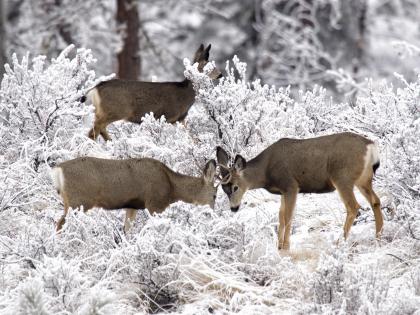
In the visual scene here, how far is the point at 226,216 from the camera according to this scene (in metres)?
7.70

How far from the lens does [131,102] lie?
407 inches

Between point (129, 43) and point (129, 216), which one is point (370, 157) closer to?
point (129, 216)

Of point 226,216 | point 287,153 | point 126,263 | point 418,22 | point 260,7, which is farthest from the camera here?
point 418,22

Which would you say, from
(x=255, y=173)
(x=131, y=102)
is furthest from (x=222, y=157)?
(x=131, y=102)

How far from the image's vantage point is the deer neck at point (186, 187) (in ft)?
27.4

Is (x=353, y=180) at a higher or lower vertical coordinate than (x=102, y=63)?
higher

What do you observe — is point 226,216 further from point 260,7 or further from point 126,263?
point 260,7

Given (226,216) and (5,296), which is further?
(226,216)

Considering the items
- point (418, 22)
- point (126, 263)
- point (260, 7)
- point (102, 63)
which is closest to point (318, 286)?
point (126, 263)

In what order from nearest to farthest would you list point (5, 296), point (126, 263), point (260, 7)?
point (5, 296), point (126, 263), point (260, 7)

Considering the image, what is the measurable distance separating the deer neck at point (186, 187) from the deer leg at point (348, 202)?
4.23 ft

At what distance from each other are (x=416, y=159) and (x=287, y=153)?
1174mm

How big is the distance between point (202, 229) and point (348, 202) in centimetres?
140

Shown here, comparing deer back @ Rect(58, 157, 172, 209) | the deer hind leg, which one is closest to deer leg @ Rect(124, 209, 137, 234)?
deer back @ Rect(58, 157, 172, 209)
